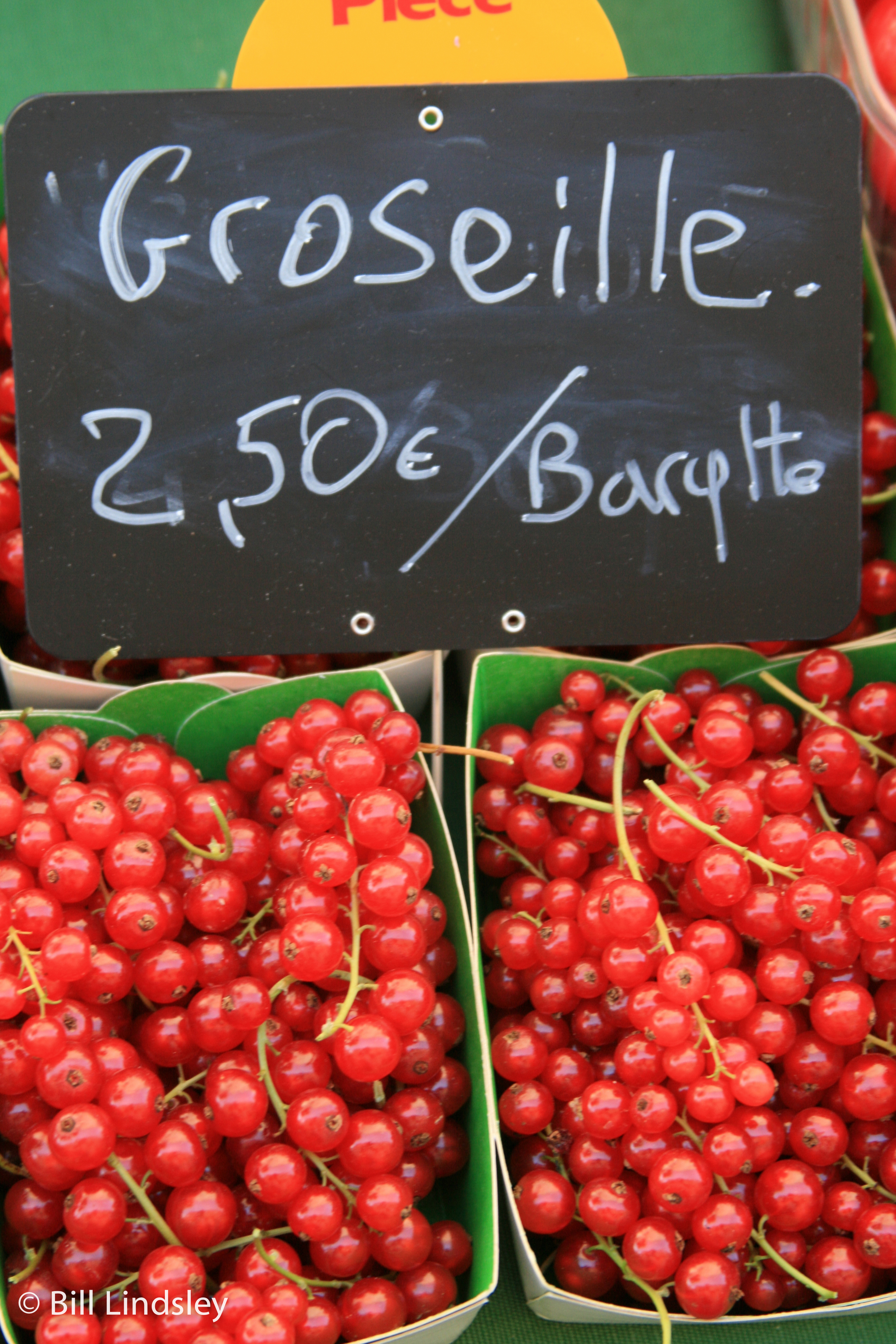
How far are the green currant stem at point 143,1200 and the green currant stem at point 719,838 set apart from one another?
1.31 feet

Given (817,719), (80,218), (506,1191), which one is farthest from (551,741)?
(80,218)

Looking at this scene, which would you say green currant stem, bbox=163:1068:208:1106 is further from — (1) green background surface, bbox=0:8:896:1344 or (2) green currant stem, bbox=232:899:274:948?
(1) green background surface, bbox=0:8:896:1344

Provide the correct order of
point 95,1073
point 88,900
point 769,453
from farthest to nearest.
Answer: point 769,453
point 88,900
point 95,1073

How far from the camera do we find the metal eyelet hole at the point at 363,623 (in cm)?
86

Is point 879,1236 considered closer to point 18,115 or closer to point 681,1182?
point 681,1182

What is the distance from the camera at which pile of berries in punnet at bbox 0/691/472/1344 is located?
64 centimetres

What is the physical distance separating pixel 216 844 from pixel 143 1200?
0.73ft

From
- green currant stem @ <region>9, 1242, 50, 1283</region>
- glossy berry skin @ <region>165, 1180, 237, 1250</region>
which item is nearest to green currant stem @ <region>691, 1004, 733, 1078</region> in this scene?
glossy berry skin @ <region>165, 1180, 237, 1250</region>

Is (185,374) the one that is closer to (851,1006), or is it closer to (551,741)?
(551,741)

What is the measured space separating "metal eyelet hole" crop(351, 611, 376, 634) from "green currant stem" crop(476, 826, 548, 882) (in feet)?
0.61

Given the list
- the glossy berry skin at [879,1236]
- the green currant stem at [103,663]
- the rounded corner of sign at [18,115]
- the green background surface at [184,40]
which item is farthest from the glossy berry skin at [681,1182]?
the green background surface at [184,40]

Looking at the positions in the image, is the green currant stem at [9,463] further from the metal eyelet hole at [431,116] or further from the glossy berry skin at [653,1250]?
the glossy berry skin at [653,1250]

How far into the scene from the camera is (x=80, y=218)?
0.83 meters

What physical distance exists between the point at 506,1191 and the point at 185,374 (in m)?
0.64
